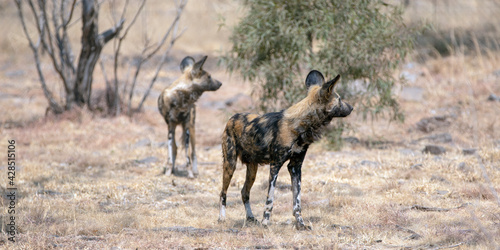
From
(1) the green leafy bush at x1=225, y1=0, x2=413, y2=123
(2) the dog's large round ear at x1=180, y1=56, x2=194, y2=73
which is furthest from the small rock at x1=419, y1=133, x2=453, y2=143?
(2) the dog's large round ear at x1=180, y1=56, x2=194, y2=73

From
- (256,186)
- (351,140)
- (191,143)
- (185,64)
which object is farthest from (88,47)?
(256,186)

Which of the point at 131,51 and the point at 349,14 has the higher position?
the point at 349,14

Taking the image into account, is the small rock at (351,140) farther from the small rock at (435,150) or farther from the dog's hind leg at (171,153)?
the dog's hind leg at (171,153)

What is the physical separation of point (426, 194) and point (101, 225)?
15.0ft

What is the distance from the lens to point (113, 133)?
44.5 feet

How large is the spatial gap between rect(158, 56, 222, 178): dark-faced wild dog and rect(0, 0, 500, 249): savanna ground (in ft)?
1.46

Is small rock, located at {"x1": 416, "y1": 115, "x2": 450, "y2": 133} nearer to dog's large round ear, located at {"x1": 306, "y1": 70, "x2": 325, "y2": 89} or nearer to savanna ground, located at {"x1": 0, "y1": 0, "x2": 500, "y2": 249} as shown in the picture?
savanna ground, located at {"x1": 0, "y1": 0, "x2": 500, "y2": 249}

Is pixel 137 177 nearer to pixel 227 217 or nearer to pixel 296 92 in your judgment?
pixel 227 217

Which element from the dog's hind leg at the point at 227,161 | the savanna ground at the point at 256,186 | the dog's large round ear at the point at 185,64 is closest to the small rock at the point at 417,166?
the savanna ground at the point at 256,186

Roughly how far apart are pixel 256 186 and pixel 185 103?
2.27 meters

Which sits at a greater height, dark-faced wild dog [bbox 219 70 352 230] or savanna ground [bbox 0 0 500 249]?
dark-faced wild dog [bbox 219 70 352 230]

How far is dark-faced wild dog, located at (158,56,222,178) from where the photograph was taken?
9.76 m

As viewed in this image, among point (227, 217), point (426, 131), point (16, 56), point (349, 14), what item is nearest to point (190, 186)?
point (227, 217)

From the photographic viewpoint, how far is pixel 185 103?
386 inches
